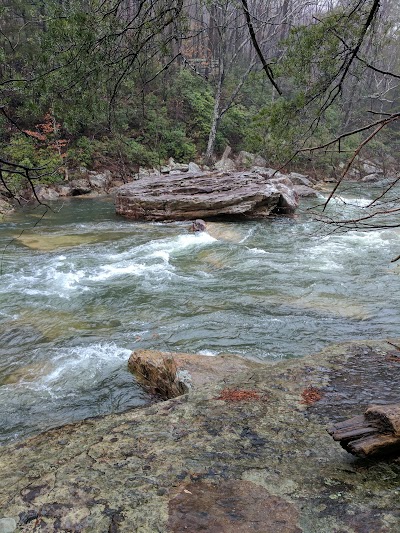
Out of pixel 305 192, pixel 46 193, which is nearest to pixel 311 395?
pixel 46 193

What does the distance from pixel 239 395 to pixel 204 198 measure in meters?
10.6

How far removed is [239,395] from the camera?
322cm

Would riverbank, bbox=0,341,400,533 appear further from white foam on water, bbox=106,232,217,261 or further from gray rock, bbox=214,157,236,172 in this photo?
gray rock, bbox=214,157,236,172

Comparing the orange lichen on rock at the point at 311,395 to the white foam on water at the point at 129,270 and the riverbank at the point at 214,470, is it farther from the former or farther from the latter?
the white foam on water at the point at 129,270

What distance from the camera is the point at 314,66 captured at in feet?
13.5

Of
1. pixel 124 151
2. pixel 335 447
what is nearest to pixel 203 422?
pixel 335 447

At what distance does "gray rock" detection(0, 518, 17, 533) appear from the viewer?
1.79 meters

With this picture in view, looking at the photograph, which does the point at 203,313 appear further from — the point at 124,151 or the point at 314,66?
the point at 124,151

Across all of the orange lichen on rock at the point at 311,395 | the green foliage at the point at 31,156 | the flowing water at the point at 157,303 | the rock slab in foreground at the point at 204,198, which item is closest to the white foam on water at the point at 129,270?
the flowing water at the point at 157,303

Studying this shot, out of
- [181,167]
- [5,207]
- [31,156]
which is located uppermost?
[31,156]

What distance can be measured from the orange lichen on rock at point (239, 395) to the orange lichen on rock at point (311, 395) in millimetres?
316

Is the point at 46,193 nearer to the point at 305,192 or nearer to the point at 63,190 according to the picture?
the point at 63,190

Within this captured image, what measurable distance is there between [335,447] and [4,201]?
48.4 ft

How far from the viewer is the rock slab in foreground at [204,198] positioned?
13219 mm
